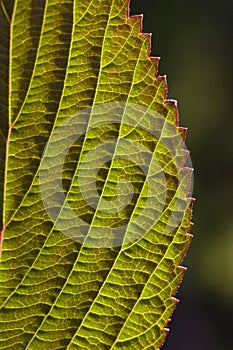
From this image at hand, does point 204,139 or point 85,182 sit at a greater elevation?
point 204,139

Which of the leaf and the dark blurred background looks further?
the dark blurred background

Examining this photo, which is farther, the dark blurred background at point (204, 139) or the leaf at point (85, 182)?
the dark blurred background at point (204, 139)

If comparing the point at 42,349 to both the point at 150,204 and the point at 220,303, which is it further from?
the point at 220,303

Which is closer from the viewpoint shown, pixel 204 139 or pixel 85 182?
pixel 85 182
